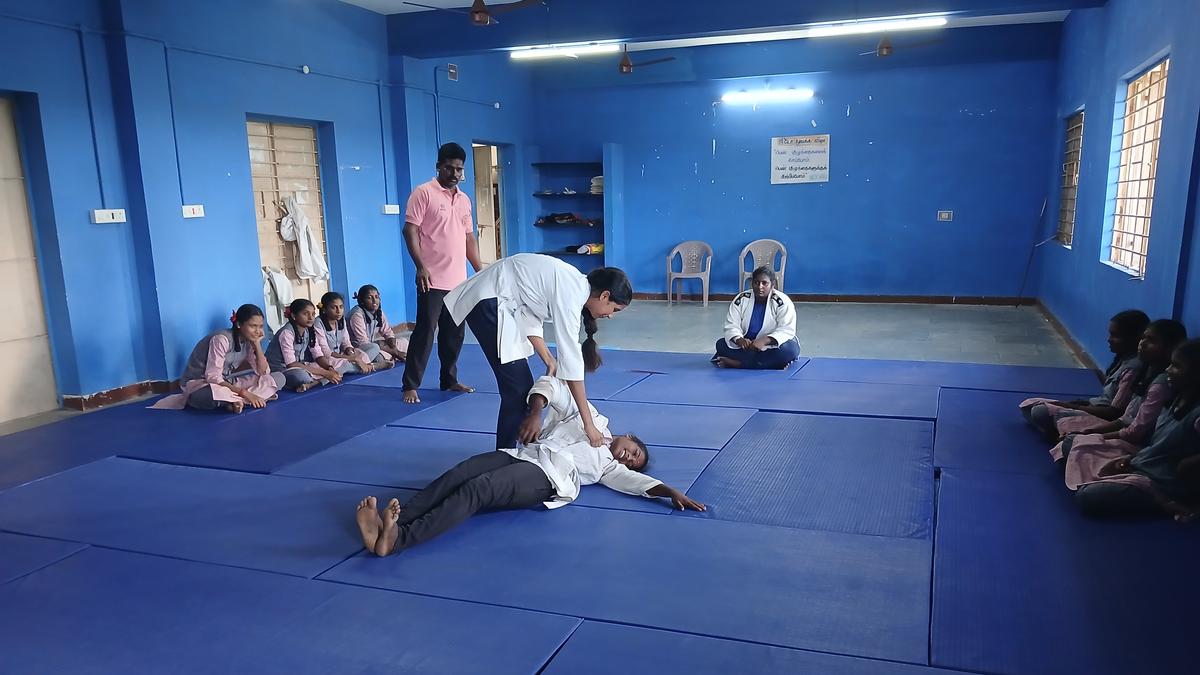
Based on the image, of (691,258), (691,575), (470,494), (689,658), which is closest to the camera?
(689,658)

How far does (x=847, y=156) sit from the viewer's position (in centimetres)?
1045

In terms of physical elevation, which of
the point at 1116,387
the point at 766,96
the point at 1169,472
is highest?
the point at 766,96

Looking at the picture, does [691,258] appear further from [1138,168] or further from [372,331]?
[1138,168]

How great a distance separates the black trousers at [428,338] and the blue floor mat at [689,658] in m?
3.48

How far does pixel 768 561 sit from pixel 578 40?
19.9ft

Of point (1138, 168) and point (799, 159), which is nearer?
point (1138, 168)

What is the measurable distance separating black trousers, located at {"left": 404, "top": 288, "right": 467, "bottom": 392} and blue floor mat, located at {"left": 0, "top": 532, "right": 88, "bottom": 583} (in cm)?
257

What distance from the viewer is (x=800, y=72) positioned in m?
10.3

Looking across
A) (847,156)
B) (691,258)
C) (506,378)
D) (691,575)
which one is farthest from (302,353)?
(847,156)

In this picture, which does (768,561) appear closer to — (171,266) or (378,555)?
(378,555)

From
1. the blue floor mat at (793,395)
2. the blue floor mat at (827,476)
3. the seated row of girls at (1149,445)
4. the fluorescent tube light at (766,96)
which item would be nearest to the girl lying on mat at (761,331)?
the blue floor mat at (793,395)

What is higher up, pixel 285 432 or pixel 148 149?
pixel 148 149

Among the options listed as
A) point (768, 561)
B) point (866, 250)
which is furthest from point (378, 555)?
point (866, 250)

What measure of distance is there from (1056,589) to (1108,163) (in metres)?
5.05
